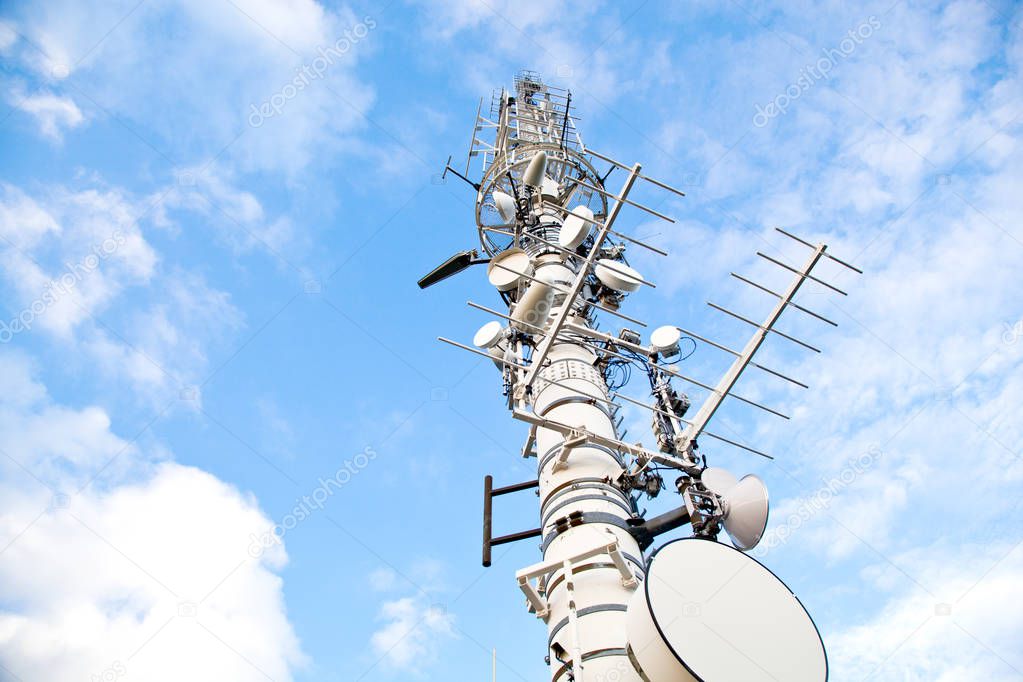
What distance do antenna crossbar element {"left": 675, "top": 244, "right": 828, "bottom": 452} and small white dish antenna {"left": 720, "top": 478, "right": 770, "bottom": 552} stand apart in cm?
93

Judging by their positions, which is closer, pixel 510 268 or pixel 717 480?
pixel 717 480

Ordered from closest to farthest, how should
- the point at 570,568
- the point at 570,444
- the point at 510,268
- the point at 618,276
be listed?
the point at 570,568 → the point at 570,444 → the point at 618,276 → the point at 510,268

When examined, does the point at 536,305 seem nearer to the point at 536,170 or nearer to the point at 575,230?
the point at 575,230

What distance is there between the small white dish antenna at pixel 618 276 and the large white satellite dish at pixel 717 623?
4.16 meters

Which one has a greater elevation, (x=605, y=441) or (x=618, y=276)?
(x=618, y=276)

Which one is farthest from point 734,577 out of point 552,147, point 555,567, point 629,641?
point 552,147

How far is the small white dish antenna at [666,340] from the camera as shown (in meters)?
10.6

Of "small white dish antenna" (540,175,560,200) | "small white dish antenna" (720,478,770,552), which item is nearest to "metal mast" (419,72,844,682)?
"small white dish antenna" (720,478,770,552)

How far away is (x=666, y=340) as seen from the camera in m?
10.7

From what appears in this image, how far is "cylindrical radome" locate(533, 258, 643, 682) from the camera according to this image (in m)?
6.97

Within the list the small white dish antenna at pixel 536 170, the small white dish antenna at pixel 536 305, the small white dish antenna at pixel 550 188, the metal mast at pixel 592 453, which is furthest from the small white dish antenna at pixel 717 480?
the small white dish antenna at pixel 550 188

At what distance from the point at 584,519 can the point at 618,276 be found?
3.64 metres

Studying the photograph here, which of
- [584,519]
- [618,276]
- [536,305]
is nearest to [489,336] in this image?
[536,305]

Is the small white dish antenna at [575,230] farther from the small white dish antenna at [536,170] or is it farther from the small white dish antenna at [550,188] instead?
the small white dish antenna at [550,188]
